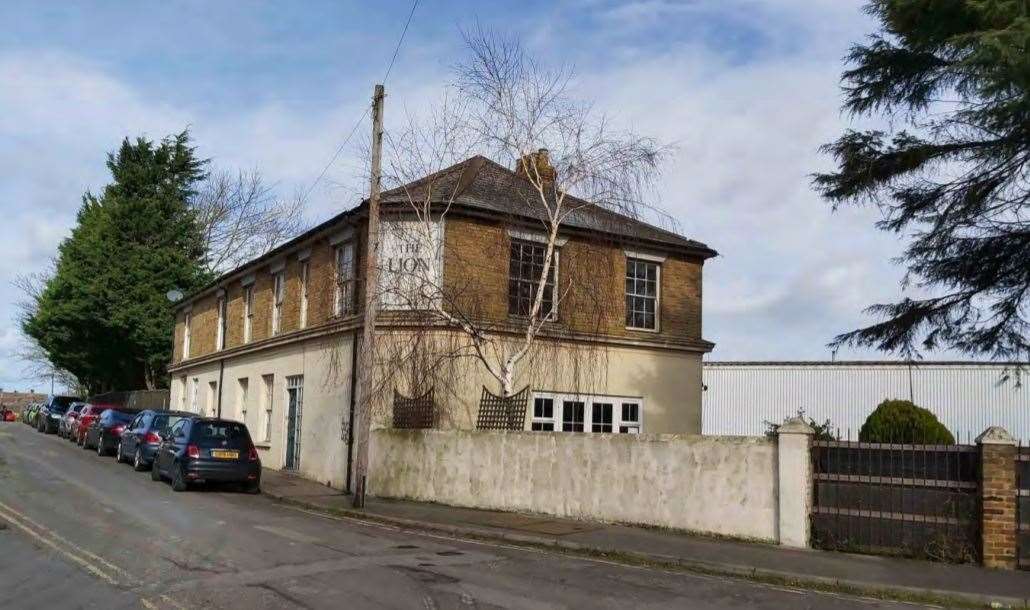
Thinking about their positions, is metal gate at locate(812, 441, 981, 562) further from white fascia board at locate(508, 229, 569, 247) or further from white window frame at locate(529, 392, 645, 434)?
white fascia board at locate(508, 229, 569, 247)

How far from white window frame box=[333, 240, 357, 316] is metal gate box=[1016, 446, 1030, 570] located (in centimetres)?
1462

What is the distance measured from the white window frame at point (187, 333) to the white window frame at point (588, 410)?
22.6m

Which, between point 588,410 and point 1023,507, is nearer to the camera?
point 1023,507

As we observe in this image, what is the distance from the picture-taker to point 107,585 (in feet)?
30.5

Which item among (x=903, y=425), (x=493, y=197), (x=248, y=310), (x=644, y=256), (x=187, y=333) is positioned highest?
(x=493, y=197)

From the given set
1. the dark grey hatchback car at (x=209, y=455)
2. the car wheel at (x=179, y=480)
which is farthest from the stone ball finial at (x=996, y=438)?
the car wheel at (x=179, y=480)

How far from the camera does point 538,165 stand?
63.3 ft

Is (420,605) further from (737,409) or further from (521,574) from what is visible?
(737,409)

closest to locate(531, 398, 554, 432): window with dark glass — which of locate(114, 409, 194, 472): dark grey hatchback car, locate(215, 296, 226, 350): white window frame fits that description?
locate(114, 409, 194, 472): dark grey hatchback car

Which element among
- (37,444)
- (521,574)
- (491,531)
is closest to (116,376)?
(37,444)

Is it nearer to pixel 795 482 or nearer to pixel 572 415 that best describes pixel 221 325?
pixel 572 415

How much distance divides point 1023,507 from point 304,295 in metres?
18.7

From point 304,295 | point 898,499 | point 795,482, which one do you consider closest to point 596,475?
point 795,482

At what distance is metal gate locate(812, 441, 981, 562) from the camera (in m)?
12.5
